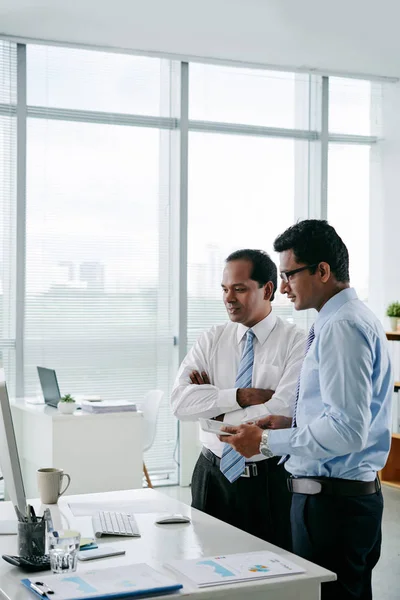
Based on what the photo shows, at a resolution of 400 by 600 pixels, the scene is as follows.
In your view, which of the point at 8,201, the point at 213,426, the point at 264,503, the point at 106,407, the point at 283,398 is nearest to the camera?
the point at 213,426

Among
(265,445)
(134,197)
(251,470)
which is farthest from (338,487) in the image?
(134,197)

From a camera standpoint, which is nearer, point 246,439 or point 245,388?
point 246,439

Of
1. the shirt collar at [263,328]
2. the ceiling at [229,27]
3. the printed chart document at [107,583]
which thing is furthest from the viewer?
the ceiling at [229,27]

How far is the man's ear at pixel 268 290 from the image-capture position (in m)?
3.30

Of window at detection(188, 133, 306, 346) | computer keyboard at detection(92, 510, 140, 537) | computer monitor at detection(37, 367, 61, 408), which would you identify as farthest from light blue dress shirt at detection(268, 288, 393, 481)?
window at detection(188, 133, 306, 346)

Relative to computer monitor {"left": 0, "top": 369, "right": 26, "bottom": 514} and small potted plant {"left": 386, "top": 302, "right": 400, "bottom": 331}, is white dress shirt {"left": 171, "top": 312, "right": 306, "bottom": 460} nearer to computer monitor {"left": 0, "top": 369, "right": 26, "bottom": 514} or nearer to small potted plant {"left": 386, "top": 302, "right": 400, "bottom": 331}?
computer monitor {"left": 0, "top": 369, "right": 26, "bottom": 514}

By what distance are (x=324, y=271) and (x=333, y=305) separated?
119 millimetres

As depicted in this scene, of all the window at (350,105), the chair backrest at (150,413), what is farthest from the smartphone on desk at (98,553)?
the window at (350,105)

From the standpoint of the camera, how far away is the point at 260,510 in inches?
119

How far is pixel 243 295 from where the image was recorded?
3246 millimetres

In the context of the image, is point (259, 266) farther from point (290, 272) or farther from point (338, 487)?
point (338, 487)

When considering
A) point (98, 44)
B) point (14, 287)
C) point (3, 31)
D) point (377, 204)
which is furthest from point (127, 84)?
point (377, 204)

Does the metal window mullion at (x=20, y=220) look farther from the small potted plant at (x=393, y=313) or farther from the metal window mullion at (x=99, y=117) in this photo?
the small potted plant at (x=393, y=313)

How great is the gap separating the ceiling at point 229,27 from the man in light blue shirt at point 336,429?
3499 mm
